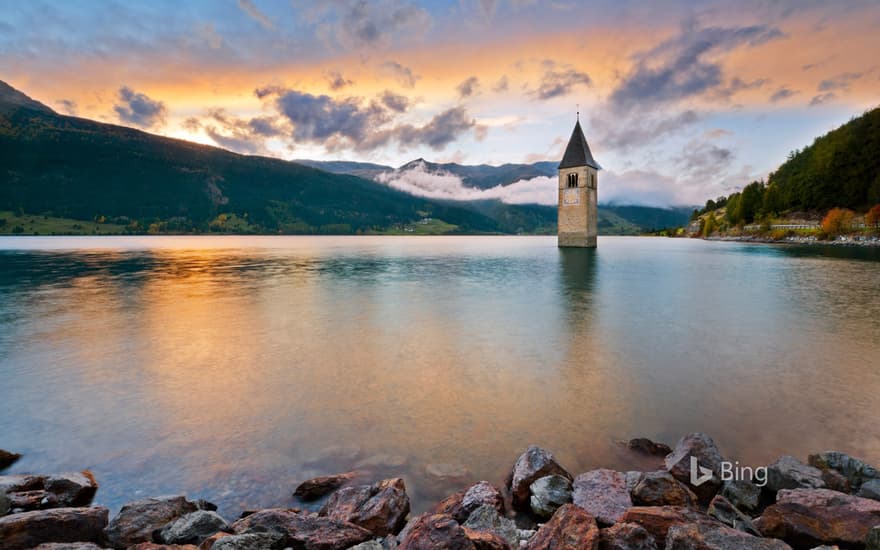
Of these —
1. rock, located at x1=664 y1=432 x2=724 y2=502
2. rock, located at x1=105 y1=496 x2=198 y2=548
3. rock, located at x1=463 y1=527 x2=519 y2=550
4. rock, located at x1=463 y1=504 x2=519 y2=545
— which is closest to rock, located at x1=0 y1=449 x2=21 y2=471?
rock, located at x1=105 y1=496 x2=198 y2=548

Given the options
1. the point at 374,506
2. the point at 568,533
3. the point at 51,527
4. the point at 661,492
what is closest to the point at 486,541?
the point at 568,533

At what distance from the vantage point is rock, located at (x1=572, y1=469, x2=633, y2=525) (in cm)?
649

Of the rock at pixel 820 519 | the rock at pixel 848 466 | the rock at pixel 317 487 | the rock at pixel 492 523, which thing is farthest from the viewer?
the rock at pixel 317 487

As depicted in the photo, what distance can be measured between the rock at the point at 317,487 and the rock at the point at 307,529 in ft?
4.18

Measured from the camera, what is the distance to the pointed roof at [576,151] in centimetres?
10112

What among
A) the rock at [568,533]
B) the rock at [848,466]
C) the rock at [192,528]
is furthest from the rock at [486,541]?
the rock at [848,466]

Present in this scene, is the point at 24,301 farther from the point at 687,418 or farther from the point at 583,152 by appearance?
the point at 583,152

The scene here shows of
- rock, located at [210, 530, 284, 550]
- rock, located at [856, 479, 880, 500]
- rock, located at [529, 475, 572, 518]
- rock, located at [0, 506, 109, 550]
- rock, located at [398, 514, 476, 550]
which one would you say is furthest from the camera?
rock, located at [529, 475, 572, 518]

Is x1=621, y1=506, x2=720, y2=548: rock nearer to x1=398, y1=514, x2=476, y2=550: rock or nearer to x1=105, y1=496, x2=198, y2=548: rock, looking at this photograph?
x1=398, y1=514, x2=476, y2=550: rock

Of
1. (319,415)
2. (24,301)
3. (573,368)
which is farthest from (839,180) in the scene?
(24,301)

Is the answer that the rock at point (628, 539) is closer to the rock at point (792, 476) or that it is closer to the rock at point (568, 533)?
the rock at point (568, 533)

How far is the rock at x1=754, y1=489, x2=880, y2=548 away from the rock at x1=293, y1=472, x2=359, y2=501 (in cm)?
659

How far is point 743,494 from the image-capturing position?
704cm

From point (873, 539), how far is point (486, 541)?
4.54m
